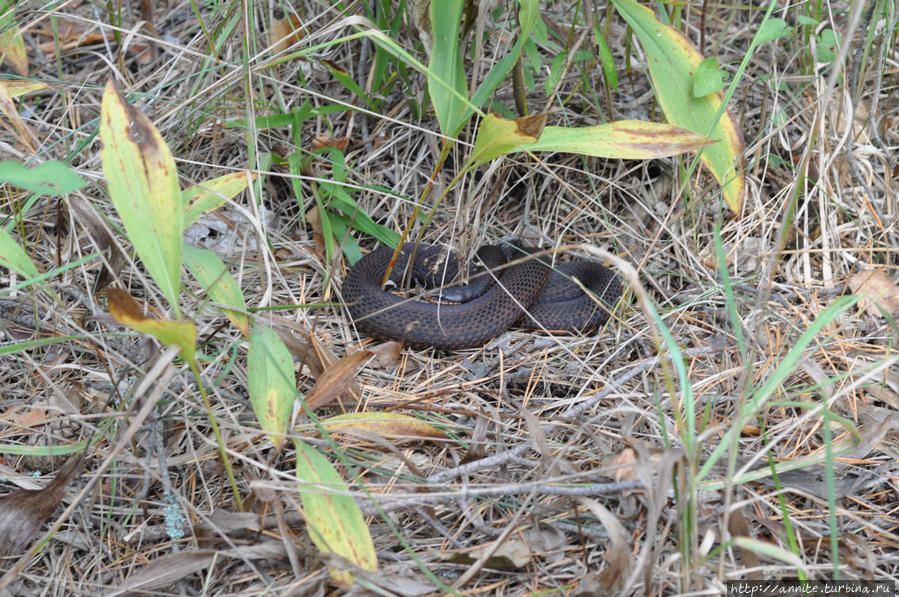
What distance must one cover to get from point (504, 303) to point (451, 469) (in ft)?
5.36

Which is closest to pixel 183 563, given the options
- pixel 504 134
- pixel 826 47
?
pixel 504 134

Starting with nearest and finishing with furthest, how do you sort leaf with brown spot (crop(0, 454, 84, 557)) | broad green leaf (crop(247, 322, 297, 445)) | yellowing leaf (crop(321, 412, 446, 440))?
broad green leaf (crop(247, 322, 297, 445)) < leaf with brown spot (crop(0, 454, 84, 557)) < yellowing leaf (crop(321, 412, 446, 440))

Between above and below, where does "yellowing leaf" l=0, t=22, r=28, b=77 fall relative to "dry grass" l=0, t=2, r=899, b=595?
above

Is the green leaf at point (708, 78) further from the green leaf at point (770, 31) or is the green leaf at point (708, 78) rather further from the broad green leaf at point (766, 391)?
the broad green leaf at point (766, 391)

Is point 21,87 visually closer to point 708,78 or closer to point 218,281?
point 218,281

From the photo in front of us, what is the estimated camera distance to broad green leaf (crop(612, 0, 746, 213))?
358 cm

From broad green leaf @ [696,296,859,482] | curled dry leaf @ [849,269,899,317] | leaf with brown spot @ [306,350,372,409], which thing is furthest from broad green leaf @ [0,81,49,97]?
curled dry leaf @ [849,269,899,317]

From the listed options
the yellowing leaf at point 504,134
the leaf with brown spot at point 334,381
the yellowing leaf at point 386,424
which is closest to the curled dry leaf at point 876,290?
the yellowing leaf at point 504,134

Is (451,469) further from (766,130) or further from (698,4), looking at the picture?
(698,4)

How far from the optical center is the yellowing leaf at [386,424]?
2801 mm

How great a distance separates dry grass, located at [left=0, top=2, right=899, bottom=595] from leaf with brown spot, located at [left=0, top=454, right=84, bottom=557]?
0.28 feet

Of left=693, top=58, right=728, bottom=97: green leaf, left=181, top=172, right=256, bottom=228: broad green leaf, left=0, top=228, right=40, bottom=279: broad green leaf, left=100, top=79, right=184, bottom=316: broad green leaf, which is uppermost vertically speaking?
left=693, top=58, right=728, bottom=97: green leaf

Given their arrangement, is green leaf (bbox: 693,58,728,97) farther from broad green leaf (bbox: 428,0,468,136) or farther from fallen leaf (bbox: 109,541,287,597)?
fallen leaf (bbox: 109,541,287,597)

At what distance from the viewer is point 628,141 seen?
9.72ft
